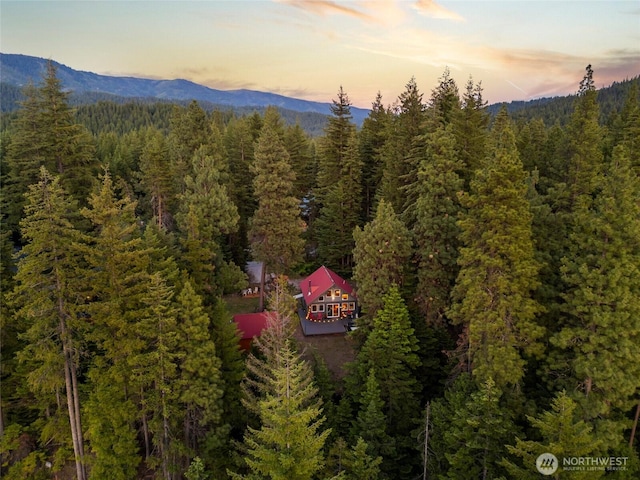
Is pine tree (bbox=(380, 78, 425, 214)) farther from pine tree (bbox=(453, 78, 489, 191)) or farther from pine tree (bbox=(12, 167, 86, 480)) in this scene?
pine tree (bbox=(12, 167, 86, 480))

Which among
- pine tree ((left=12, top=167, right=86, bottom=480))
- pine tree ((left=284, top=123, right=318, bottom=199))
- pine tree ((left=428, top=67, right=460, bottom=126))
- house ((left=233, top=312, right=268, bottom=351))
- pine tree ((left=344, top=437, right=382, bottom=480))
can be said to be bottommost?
house ((left=233, top=312, right=268, bottom=351))

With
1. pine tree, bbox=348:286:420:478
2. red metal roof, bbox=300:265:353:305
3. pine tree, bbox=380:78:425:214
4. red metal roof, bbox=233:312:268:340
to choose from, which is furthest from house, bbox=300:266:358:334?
pine tree, bbox=348:286:420:478

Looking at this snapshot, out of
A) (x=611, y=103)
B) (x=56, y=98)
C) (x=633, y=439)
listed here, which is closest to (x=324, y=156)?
(x=56, y=98)

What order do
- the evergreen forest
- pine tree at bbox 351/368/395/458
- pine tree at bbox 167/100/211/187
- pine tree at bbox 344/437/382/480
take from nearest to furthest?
the evergreen forest < pine tree at bbox 344/437/382/480 < pine tree at bbox 351/368/395/458 < pine tree at bbox 167/100/211/187

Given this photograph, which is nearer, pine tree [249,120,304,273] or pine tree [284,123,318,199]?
pine tree [249,120,304,273]

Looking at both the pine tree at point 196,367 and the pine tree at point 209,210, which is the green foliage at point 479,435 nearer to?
the pine tree at point 196,367

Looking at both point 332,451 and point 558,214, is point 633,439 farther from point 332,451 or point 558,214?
point 332,451
